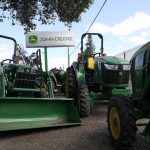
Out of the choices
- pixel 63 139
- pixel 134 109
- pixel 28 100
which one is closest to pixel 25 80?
pixel 28 100

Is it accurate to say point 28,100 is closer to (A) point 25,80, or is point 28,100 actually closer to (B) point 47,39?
(A) point 25,80

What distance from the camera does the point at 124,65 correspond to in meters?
12.5

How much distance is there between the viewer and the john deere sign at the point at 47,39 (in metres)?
24.5

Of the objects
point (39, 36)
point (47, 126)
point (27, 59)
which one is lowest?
point (47, 126)

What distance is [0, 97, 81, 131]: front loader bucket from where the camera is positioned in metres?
9.57

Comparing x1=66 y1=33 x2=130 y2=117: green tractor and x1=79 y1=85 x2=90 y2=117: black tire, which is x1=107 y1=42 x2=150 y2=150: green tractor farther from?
x1=66 y1=33 x2=130 y2=117: green tractor

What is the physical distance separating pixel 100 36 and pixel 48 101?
12.8 feet

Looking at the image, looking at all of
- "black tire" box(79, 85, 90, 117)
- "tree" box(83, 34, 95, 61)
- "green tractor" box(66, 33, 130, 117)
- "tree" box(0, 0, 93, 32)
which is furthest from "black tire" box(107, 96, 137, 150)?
"tree" box(0, 0, 93, 32)

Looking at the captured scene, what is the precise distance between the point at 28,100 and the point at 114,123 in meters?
2.69

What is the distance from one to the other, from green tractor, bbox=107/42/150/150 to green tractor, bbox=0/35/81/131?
7.81 ft

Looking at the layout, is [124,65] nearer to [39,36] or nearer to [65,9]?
[65,9]

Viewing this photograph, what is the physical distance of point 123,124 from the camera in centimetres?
730

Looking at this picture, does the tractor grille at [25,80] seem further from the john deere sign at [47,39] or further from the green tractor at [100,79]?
the john deere sign at [47,39]

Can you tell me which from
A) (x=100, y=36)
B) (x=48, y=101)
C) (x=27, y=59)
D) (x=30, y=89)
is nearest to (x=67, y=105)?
(x=48, y=101)
